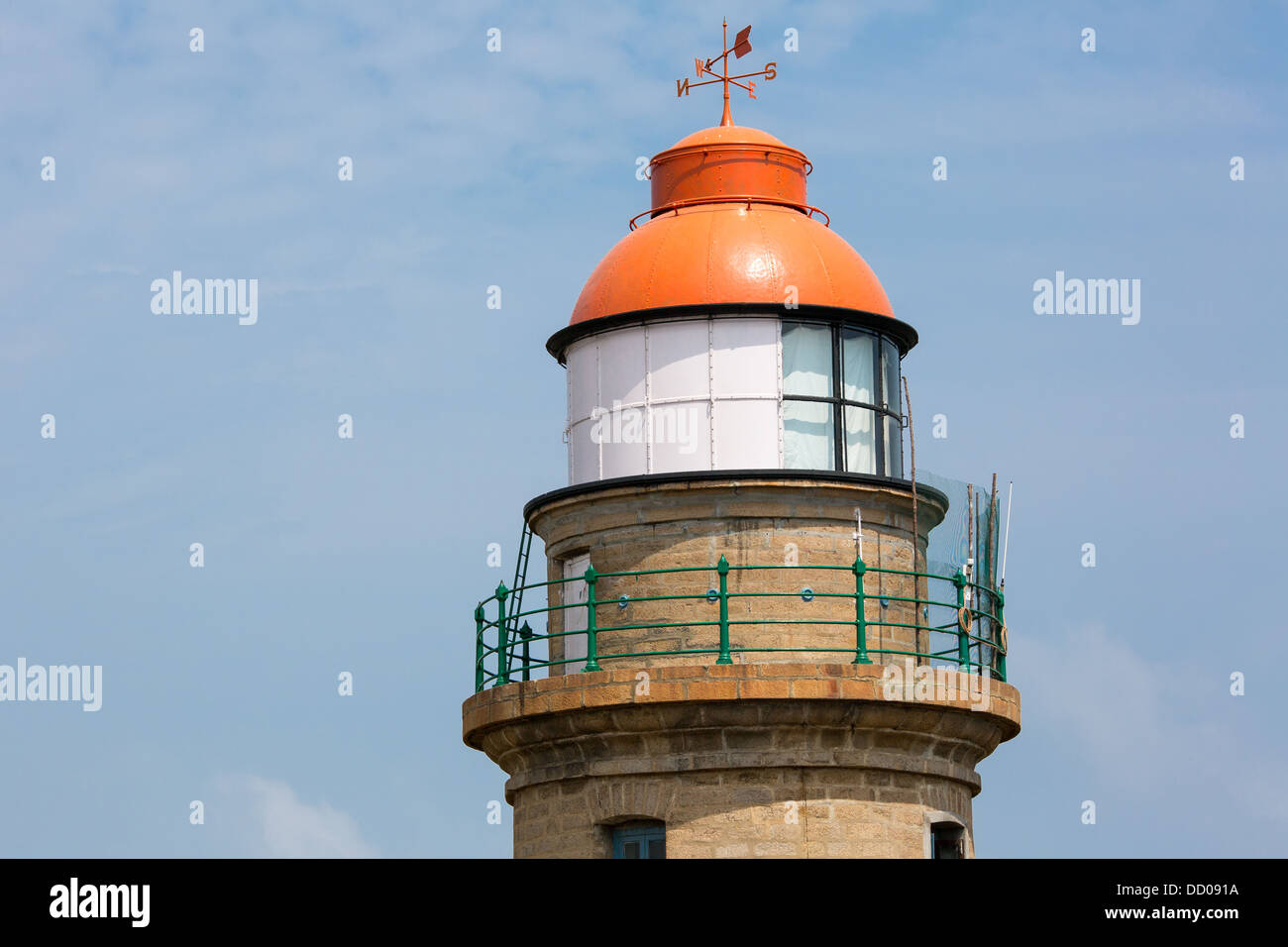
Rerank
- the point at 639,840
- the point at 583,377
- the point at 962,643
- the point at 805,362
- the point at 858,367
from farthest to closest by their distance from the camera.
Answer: the point at 583,377
the point at 858,367
the point at 805,362
the point at 962,643
the point at 639,840

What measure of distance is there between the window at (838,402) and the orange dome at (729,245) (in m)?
0.43

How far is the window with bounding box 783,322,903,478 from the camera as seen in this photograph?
2783 cm

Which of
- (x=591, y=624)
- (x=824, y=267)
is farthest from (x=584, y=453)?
(x=824, y=267)

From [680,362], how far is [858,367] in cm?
211

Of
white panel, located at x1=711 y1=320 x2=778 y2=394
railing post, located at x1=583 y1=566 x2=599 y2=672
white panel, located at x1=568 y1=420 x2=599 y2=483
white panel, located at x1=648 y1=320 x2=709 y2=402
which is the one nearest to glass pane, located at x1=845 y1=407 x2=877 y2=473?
white panel, located at x1=711 y1=320 x2=778 y2=394

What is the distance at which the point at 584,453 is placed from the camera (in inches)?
1126

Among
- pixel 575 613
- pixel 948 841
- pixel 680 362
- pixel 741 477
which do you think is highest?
pixel 680 362

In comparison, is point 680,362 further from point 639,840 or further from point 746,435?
point 639,840

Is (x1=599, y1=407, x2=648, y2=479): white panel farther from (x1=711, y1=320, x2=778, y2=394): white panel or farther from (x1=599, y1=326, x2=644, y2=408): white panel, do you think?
(x1=711, y1=320, x2=778, y2=394): white panel

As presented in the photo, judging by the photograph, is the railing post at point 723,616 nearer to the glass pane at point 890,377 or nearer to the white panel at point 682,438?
the white panel at point 682,438

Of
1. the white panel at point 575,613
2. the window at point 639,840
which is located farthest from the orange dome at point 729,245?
the window at point 639,840

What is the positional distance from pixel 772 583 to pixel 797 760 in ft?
6.91
